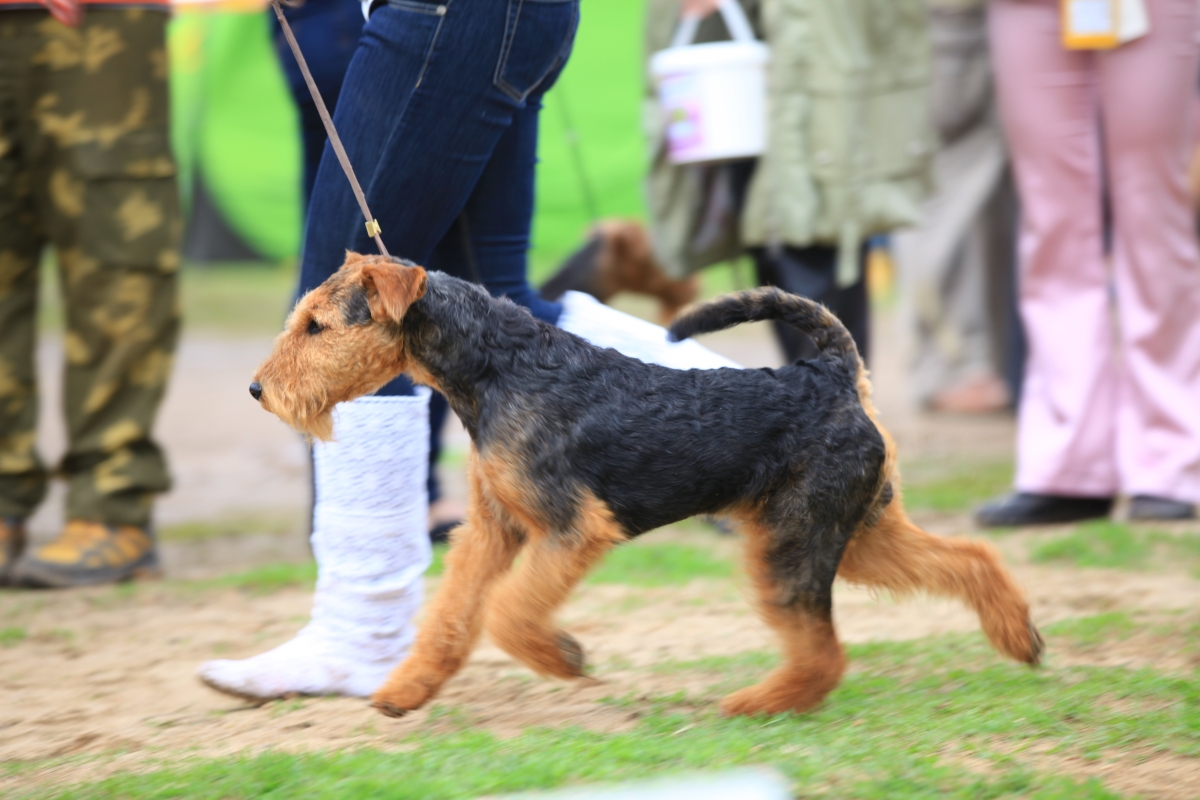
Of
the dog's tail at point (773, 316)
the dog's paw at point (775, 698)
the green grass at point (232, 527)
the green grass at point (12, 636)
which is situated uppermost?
the dog's tail at point (773, 316)

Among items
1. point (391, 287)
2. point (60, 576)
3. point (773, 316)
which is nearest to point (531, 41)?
point (391, 287)

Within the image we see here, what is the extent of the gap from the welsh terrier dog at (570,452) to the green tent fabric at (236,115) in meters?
7.80

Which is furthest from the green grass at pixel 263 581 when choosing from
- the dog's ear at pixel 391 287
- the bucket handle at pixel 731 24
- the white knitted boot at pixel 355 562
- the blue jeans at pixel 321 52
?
the bucket handle at pixel 731 24

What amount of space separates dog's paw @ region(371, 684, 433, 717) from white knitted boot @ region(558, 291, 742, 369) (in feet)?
3.34

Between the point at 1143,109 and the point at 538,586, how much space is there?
10.3 ft

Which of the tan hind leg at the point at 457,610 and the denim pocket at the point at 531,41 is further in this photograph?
the denim pocket at the point at 531,41

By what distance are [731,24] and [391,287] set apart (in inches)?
108

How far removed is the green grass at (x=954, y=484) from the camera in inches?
206

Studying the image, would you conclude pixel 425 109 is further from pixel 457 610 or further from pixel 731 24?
pixel 731 24

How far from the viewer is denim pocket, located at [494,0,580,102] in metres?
2.82

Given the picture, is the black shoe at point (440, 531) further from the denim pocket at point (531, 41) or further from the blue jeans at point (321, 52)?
the denim pocket at point (531, 41)

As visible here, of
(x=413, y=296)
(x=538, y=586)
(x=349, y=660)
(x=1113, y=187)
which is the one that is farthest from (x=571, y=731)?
(x=1113, y=187)

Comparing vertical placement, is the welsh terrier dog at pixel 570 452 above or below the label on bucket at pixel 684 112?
below

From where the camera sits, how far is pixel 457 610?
2717 millimetres
